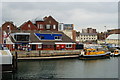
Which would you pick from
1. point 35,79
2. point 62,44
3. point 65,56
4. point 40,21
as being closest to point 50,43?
point 62,44

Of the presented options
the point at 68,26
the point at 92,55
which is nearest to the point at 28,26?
the point at 68,26

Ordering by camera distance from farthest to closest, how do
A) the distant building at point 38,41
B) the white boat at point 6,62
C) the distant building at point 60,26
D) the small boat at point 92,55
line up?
the distant building at point 60,26
the distant building at point 38,41
the small boat at point 92,55
the white boat at point 6,62

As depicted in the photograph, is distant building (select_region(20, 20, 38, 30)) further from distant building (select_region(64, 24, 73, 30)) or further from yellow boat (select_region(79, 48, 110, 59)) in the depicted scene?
yellow boat (select_region(79, 48, 110, 59))

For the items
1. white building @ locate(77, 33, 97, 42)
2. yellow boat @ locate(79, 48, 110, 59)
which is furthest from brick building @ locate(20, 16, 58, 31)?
white building @ locate(77, 33, 97, 42)

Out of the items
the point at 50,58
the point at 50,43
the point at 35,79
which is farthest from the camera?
the point at 50,43

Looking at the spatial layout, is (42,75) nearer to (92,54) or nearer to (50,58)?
(50,58)

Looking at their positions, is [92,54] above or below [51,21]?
below

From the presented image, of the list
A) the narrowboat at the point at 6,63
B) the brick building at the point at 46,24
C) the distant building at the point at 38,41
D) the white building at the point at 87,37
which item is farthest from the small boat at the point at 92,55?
the white building at the point at 87,37

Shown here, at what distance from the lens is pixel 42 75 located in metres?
28.7

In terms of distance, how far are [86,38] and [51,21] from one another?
49161 millimetres

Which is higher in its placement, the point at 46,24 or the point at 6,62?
the point at 46,24

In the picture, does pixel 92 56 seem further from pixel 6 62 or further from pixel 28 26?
pixel 28 26

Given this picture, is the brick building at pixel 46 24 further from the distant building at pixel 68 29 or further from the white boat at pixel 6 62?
the white boat at pixel 6 62

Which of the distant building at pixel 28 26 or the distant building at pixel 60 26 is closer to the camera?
the distant building at pixel 28 26
